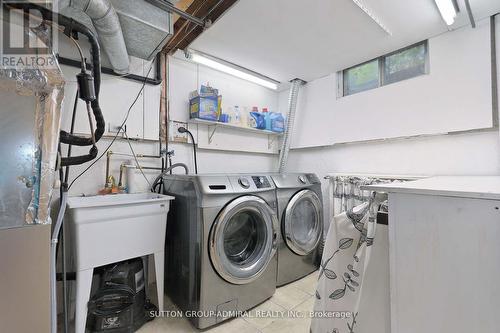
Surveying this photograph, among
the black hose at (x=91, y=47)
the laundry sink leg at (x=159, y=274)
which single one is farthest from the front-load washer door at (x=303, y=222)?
the black hose at (x=91, y=47)

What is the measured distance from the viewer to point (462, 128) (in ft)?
5.90

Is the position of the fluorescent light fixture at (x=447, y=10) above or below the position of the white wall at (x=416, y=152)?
above

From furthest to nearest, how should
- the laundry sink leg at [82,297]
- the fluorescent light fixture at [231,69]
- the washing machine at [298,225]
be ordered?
the fluorescent light fixture at [231,69] → the washing machine at [298,225] → the laundry sink leg at [82,297]

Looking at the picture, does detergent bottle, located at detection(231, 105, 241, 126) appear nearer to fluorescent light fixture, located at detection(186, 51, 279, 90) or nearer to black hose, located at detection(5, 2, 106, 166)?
fluorescent light fixture, located at detection(186, 51, 279, 90)

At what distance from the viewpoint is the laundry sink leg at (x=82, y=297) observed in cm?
130

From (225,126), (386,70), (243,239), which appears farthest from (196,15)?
(386,70)

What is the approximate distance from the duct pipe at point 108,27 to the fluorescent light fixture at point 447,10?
6.98 feet

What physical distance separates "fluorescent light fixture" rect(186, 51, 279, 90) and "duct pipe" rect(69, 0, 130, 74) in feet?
2.13

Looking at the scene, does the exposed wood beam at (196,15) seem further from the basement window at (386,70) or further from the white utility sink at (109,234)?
the basement window at (386,70)

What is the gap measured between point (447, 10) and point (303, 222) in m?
2.05

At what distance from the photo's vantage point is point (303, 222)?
2275 millimetres

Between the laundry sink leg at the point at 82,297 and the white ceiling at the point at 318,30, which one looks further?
the white ceiling at the point at 318,30

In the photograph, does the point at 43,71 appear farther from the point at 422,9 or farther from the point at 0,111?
the point at 422,9

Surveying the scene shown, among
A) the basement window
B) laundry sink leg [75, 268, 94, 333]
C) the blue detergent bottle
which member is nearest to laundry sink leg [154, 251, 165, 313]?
laundry sink leg [75, 268, 94, 333]
